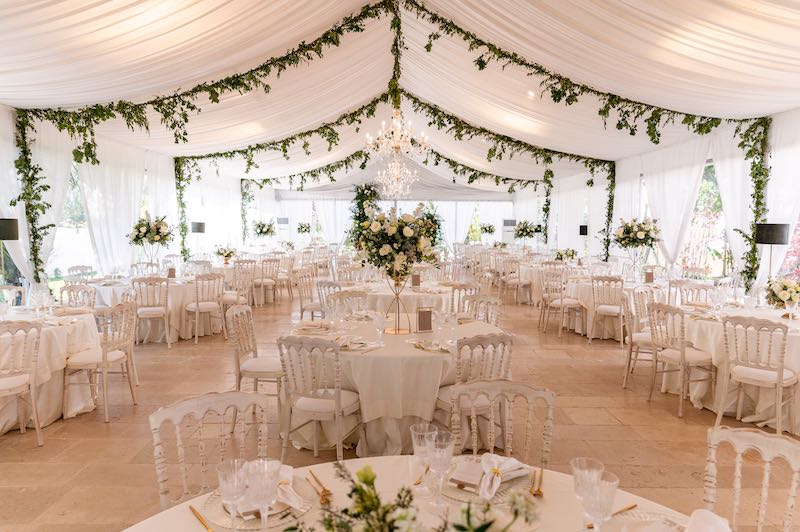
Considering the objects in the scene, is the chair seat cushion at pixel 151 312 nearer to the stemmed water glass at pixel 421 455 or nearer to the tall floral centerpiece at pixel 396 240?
the tall floral centerpiece at pixel 396 240

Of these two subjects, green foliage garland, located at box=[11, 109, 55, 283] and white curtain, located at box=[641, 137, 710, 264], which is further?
white curtain, located at box=[641, 137, 710, 264]

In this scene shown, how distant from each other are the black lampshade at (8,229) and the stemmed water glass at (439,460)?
5878 mm

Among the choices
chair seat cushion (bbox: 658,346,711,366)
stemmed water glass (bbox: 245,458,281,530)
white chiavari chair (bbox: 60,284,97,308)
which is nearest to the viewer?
stemmed water glass (bbox: 245,458,281,530)

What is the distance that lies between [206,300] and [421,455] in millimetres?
6695

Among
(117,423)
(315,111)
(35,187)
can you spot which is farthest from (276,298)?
(117,423)

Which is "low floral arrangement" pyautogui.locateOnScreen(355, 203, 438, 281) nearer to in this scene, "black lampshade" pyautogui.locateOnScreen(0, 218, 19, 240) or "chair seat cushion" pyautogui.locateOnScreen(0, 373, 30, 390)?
"chair seat cushion" pyautogui.locateOnScreen(0, 373, 30, 390)

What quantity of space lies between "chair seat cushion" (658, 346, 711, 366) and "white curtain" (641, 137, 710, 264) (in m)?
4.90

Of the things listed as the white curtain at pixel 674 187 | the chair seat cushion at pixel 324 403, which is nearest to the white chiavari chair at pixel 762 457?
the chair seat cushion at pixel 324 403

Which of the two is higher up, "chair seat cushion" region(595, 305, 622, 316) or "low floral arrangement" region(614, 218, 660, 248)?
"low floral arrangement" region(614, 218, 660, 248)

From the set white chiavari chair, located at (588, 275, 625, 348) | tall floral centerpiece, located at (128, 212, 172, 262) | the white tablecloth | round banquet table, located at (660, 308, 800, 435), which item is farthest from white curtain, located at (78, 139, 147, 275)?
round banquet table, located at (660, 308, 800, 435)

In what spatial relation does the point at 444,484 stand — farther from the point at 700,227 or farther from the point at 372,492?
the point at 700,227

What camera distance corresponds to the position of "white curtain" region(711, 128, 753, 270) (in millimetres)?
7129

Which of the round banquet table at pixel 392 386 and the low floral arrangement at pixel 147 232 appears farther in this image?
the low floral arrangement at pixel 147 232

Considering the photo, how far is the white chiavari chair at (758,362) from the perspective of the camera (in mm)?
3918
